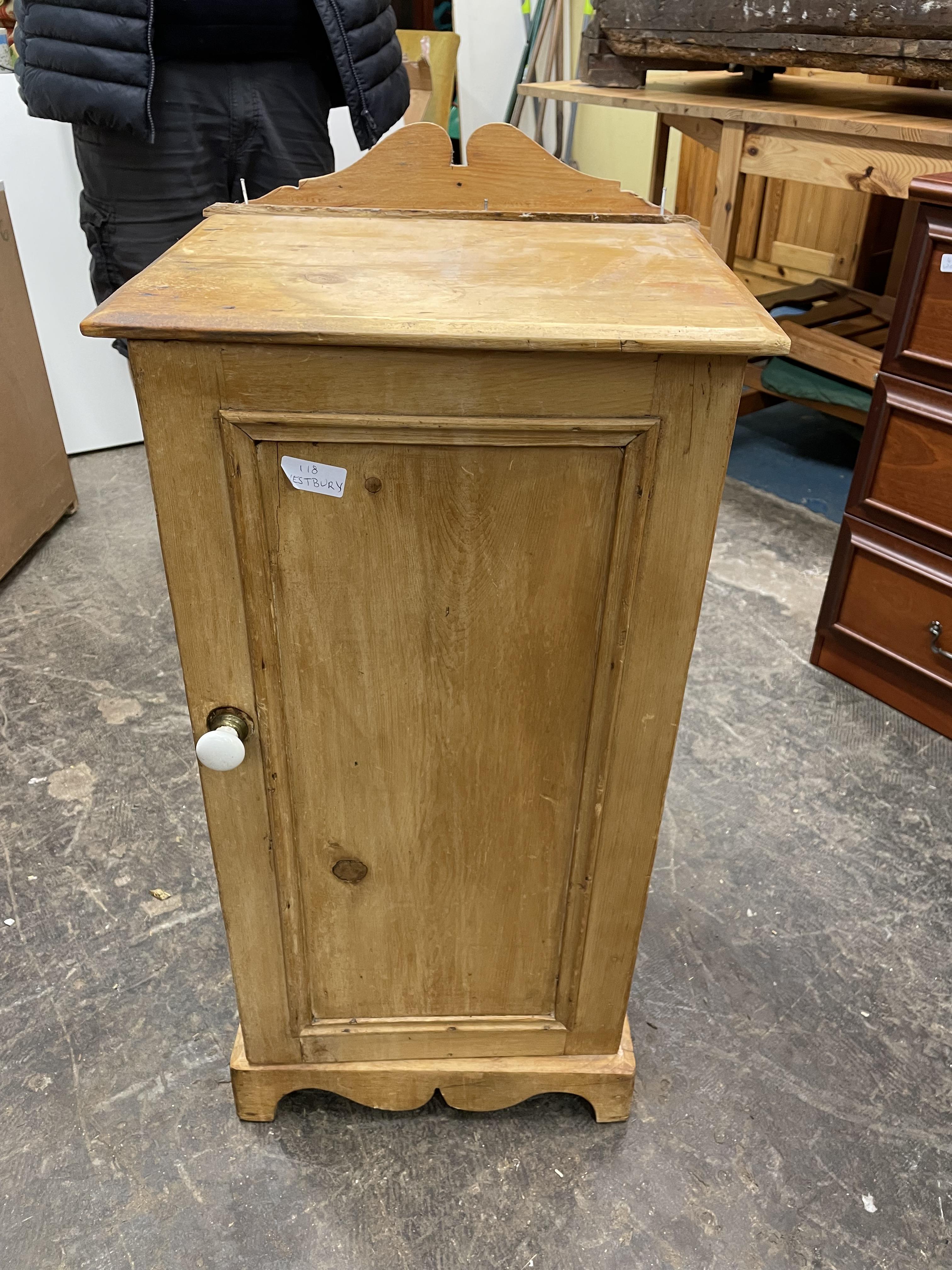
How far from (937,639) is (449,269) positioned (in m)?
1.34

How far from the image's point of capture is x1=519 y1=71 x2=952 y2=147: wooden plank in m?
1.84

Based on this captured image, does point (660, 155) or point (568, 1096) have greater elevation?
point (660, 155)

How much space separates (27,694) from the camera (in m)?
1.93

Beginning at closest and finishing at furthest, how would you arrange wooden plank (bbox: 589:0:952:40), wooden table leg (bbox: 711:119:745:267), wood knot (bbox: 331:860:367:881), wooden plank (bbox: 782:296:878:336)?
wood knot (bbox: 331:860:367:881)
wooden plank (bbox: 589:0:952:40)
wooden table leg (bbox: 711:119:745:267)
wooden plank (bbox: 782:296:878:336)

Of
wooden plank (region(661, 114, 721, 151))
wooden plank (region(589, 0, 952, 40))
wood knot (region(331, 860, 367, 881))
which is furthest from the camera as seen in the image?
wooden plank (region(661, 114, 721, 151))

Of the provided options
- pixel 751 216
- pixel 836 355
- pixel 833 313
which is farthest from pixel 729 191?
pixel 751 216

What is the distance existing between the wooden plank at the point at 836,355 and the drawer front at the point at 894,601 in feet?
2.57

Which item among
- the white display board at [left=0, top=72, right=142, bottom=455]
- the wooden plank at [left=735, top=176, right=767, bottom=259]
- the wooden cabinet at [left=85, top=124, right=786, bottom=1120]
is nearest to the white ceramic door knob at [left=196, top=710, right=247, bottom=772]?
the wooden cabinet at [left=85, top=124, right=786, bottom=1120]

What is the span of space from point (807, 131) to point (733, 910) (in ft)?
5.41

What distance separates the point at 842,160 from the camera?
6.42ft

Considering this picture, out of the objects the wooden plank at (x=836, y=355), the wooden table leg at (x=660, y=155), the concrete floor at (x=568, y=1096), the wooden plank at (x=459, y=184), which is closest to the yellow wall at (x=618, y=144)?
the wooden table leg at (x=660, y=155)

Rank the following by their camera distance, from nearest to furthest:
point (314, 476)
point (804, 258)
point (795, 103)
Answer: point (314, 476), point (795, 103), point (804, 258)

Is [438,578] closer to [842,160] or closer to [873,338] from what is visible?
[842,160]

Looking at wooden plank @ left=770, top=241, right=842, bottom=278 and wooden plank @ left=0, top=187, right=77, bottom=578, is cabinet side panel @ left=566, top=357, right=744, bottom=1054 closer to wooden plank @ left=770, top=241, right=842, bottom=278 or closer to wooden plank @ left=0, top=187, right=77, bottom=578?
wooden plank @ left=0, top=187, right=77, bottom=578
